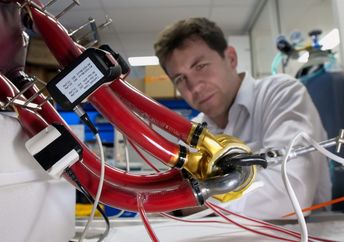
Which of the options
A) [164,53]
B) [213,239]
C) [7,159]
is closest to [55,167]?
[7,159]

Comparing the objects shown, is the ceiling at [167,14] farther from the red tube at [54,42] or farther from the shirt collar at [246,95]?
the red tube at [54,42]

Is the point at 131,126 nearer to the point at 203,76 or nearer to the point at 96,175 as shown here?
the point at 96,175

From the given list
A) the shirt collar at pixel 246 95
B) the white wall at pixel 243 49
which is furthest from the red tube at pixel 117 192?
the white wall at pixel 243 49

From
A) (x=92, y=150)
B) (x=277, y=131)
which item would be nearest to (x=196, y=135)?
(x=92, y=150)

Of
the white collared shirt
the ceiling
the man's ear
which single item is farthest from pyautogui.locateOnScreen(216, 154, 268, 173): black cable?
the ceiling

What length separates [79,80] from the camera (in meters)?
0.26

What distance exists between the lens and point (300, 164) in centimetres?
61

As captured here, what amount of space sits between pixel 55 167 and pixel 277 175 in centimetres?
51

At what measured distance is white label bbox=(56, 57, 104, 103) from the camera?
26 centimetres

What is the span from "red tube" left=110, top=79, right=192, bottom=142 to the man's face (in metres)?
0.73

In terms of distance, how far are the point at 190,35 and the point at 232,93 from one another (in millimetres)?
288

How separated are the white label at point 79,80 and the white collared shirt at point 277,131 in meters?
0.27

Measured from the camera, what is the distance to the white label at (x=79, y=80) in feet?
0.84

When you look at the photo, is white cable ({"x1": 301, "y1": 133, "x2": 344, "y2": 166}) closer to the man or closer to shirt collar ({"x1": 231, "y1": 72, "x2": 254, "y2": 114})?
the man
